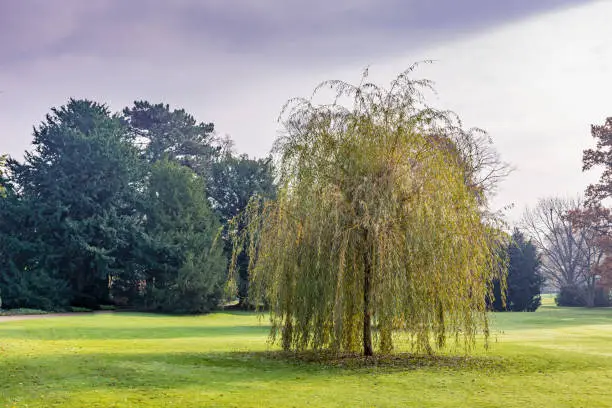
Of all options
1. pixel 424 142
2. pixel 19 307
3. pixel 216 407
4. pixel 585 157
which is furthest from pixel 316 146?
pixel 585 157

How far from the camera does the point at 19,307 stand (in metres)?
34.5

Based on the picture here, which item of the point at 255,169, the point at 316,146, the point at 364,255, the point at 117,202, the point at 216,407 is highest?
the point at 255,169

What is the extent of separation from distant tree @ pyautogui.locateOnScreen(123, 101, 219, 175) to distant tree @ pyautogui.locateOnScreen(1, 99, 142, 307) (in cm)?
1334

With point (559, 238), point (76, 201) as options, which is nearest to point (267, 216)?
point (76, 201)

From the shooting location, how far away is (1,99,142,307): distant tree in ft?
121

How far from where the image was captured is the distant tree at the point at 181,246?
36.6m

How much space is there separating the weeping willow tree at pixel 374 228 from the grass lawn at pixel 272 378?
104cm

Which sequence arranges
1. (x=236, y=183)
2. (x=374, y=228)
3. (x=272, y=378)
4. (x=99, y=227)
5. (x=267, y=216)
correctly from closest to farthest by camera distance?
1. (x=272, y=378)
2. (x=374, y=228)
3. (x=267, y=216)
4. (x=99, y=227)
5. (x=236, y=183)

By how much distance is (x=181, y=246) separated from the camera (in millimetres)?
37500

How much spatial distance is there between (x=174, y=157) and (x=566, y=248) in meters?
37.4

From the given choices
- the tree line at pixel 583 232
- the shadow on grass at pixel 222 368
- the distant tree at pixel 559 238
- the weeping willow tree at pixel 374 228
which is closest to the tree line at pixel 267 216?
the weeping willow tree at pixel 374 228

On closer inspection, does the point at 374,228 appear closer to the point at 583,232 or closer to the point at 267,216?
the point at 267,216

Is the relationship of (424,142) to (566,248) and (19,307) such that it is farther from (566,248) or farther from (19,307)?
(566,248)

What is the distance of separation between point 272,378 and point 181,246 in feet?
91.0
